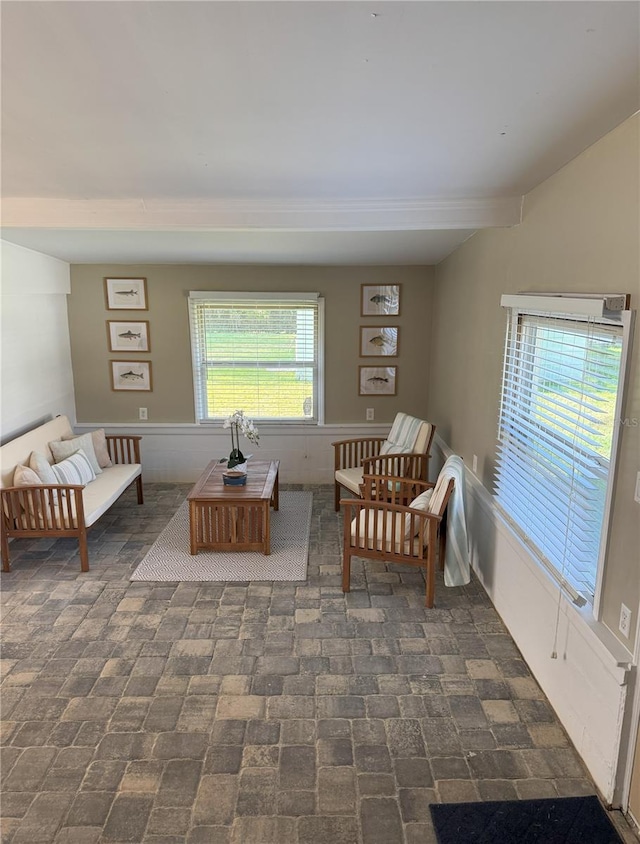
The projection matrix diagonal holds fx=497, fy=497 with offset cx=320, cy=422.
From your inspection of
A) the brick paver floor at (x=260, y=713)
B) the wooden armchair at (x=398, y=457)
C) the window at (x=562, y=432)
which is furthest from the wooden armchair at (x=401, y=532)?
the wooden armchair at (x=398, y=457)

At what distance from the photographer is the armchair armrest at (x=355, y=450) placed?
4820 mm

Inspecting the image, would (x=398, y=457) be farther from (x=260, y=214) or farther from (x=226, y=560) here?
(x=260, y=214)

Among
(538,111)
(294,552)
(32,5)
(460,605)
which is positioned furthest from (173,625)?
(538,111)

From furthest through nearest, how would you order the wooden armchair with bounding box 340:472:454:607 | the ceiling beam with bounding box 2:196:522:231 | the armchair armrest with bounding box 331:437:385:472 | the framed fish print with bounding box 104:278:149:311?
1. the framed fish print with bounding box 104:278:149:311
2. the armchair armrest with bounding box 331:437:385:472
3. the wooden armchair with bounding box 340:472:454:607
4. the ceiling beam with bounding box 2:196:522:231

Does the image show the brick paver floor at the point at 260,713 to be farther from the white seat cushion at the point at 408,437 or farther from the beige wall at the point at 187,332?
the beige wall at the point at 187,332

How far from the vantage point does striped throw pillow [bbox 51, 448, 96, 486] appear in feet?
12.9

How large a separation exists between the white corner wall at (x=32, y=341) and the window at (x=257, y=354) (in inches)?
50.3

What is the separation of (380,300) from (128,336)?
2.64 meters

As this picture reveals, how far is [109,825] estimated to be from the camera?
5.89 feet

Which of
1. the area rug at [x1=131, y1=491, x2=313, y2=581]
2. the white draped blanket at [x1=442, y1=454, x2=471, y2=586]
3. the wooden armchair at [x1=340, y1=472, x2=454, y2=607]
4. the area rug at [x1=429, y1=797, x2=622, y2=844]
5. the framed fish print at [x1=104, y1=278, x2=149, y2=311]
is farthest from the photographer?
the framed fish print at [x1=104, y1=278, x2=149, y2=311]

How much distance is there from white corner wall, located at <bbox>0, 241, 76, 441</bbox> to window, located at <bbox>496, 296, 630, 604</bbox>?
12.3 feet

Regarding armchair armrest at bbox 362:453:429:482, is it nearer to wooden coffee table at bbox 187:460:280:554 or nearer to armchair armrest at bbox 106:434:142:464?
wooden coffee table at bbox 187:460:280:554

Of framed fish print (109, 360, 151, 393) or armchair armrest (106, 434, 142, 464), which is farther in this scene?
framed fish print (109, 360, 151, 393)

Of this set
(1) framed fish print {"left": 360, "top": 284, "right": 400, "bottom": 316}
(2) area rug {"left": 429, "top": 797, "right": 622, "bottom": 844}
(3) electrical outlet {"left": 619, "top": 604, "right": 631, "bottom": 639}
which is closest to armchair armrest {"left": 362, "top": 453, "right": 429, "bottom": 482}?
(1) framed fish print {"left": 360, "top": 284, "right": 400, "bottom": 316}
